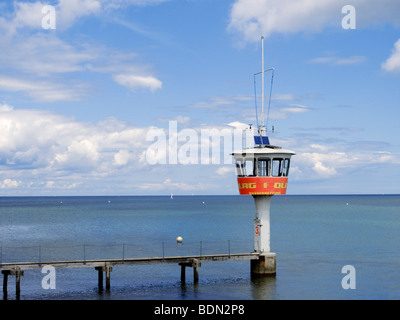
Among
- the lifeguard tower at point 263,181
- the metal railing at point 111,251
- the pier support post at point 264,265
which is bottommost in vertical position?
the metal railing at point 111,251

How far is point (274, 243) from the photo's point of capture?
3199 inches

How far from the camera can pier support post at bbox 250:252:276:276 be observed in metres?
47.0

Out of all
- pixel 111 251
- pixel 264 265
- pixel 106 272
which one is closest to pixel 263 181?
pixel 264 265

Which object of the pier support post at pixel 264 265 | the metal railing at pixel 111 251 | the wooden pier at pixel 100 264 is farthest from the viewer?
the metal railing at pixel 111 251

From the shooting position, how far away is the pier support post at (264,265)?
47.0 metres

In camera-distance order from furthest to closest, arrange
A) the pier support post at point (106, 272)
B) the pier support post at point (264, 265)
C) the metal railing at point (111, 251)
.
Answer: the metal railing at point (111, 251)
the pier support post at point (264, 265)
the pier support post at point (106, 272)

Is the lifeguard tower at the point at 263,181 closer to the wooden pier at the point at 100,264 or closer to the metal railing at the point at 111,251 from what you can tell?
the wooden pier at the point at 100,264

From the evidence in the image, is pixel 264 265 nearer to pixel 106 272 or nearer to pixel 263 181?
pixel 263 181

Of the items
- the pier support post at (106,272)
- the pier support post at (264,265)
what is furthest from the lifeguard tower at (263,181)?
the pier support post at (106,272)

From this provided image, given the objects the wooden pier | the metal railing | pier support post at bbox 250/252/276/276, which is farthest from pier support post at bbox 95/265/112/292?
the metal railing

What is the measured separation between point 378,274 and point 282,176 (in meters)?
15.2

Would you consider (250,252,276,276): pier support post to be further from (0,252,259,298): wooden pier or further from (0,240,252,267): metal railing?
(0,240,252,267): metal railing
